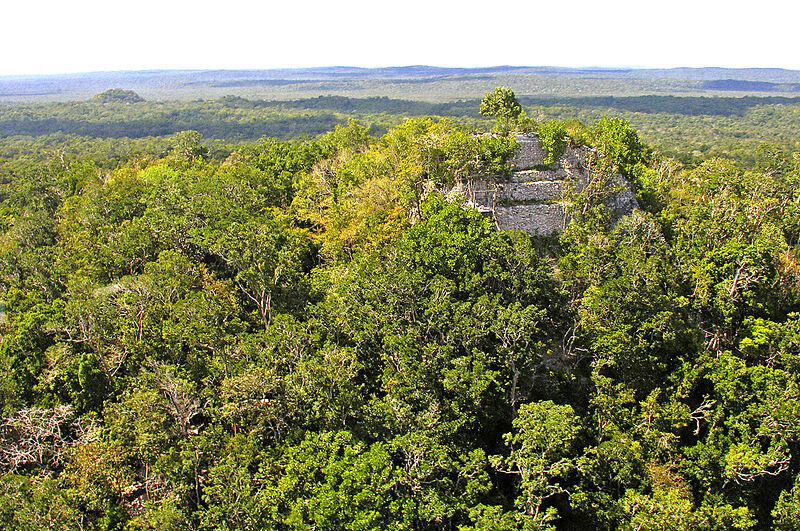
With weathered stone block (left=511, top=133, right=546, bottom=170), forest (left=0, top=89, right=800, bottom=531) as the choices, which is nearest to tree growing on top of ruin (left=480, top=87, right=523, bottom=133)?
weathered stone block (left=511, top=133, right=546, bottom=170)

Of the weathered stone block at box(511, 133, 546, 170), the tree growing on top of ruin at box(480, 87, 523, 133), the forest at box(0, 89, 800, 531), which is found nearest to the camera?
the forest at box(0, 89, 800, 531)

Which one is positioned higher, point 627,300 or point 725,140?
point 725,140

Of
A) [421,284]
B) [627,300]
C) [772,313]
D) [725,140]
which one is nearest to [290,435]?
[421,284]

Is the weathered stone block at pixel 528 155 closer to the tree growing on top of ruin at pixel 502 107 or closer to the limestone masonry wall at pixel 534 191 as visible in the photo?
the limestone masonry wall at pixel 534 191

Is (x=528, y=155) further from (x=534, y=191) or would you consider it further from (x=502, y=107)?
(x=502, y=107)

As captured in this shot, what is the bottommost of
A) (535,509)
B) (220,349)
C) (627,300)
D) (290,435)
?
(535,509)

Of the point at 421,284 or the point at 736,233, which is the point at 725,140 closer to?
the point at 736,233

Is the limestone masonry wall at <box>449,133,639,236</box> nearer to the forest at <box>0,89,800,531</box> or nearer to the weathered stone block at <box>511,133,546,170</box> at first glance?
the weathered stone block at <box>511,133,546,170</box>
